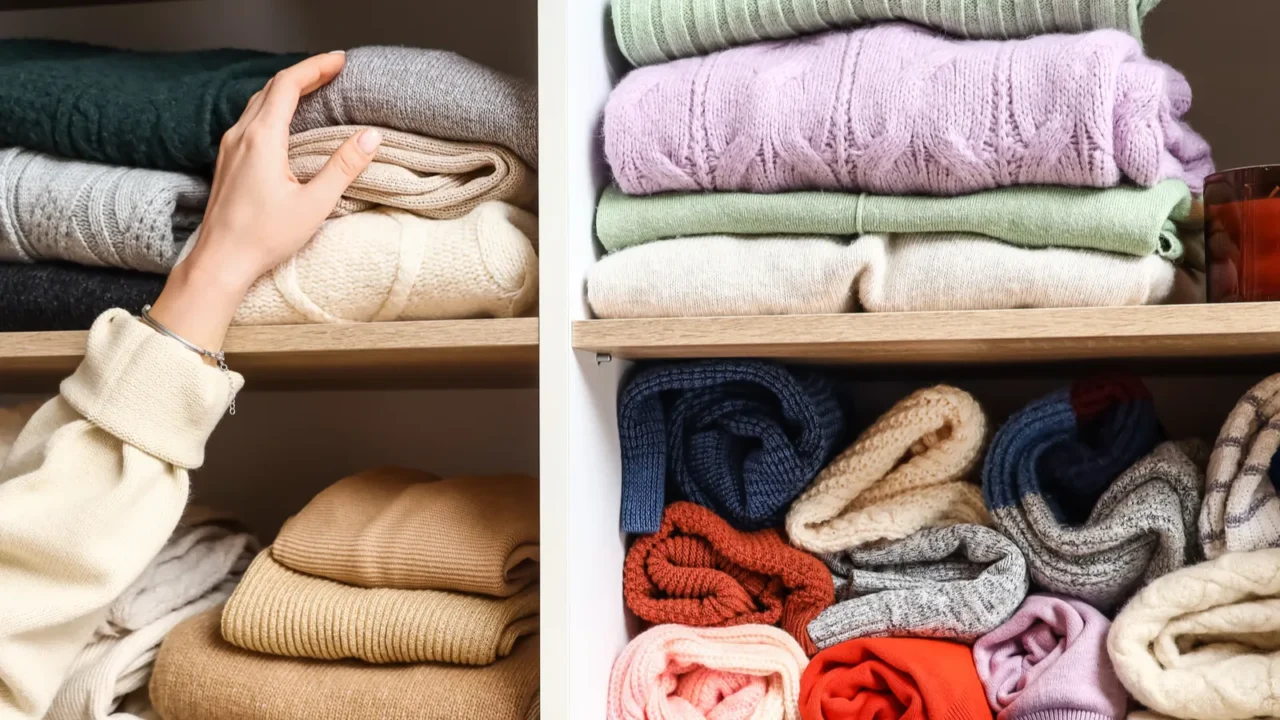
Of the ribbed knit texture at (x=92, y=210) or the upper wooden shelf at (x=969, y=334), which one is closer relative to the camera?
the upper wooden shelf at (x=969, y=334)

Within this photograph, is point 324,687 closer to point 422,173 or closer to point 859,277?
point 422,173

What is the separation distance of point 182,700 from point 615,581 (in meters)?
0.35

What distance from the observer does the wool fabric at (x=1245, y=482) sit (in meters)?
0.70

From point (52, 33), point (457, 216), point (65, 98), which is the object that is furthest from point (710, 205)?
point (52, 33)

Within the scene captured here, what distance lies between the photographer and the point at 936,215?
0.69 meters

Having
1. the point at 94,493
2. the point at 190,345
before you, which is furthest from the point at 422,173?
the point at 94,493

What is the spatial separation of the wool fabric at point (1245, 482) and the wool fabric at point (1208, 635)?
0.06ft

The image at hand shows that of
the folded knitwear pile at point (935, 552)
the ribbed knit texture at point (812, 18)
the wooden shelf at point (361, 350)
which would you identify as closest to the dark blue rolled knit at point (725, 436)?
the folded knitwear pile at point (935, 552)

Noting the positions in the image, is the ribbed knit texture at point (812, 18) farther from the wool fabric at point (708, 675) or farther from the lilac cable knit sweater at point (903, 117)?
the wool fabric at point (708, 675)

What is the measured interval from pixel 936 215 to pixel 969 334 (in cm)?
8

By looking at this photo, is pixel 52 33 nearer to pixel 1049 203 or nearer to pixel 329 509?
pixel 329 509

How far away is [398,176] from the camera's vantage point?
793mm

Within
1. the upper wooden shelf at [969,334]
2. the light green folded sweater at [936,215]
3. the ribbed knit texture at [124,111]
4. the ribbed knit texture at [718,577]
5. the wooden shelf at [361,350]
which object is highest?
the ribbed knit texture at [124,111]

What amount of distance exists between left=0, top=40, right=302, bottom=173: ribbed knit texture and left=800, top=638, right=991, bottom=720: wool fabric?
59cm
